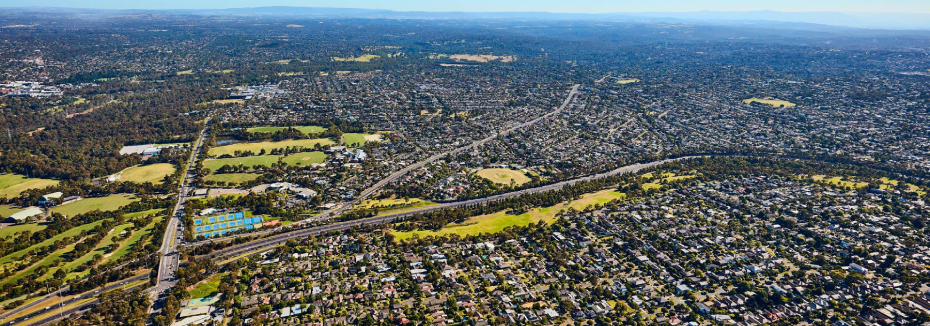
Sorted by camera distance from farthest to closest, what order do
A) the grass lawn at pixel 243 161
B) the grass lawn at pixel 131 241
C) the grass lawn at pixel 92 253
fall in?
1. the grass lawn at pixel 243 161
2. the grass lawn at pixel 131 241
3. the grass lawn at pixel 92 253

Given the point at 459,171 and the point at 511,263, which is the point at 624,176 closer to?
the point at 459,171

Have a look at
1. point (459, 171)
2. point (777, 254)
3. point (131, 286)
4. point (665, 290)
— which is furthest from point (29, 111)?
point (777, 254)

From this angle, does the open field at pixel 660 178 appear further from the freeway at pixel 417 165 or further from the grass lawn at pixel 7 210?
the grass lawn at pixel 7 210

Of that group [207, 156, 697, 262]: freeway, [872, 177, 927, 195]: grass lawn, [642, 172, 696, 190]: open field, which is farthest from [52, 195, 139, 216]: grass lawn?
[872, 177, 927, 195]: grass lawn

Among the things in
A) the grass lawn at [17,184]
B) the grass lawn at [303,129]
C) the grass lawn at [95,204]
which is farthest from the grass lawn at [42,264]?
the grass lawn at [303,129]

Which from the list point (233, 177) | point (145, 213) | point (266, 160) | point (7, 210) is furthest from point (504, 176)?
point (7, 210)

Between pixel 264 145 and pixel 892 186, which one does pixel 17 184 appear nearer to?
pixel 264 145

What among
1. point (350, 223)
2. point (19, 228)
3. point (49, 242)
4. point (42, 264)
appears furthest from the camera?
point (350, 223)
